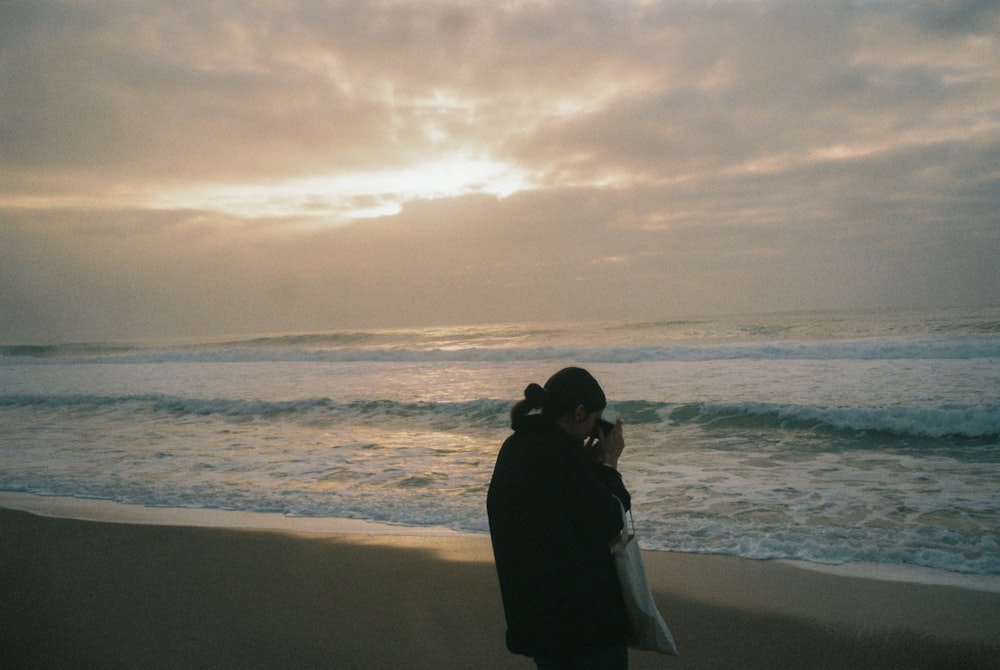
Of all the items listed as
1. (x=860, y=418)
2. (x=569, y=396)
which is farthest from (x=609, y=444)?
(x=860, y=418)

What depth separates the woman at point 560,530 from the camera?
2121 mm

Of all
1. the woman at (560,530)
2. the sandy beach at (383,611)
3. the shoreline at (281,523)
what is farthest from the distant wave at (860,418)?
the woman at (560,530)

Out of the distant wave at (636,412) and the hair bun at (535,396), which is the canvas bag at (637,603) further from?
the distant wave at (636,412)

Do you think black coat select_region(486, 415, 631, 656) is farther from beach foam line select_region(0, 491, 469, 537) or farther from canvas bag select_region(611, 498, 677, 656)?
beach foam line select_region(0, 491, 469, 537)

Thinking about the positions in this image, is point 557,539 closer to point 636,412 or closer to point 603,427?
point 603,427

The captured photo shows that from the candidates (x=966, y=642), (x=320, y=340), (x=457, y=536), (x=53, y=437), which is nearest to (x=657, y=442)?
(x=457, y=536)

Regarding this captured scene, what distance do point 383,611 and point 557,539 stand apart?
295 centimetres

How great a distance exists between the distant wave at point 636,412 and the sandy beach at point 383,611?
7.59 meters

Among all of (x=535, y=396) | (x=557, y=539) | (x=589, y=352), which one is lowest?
(x=589, y=352)

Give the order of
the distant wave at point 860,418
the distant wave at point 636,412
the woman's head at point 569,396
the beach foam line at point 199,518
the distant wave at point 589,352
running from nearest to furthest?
the woman's head at point 569,396
the beach foam line at point 199,518
the distant wave at point 860,418
the distant wave at point 636,412
the distant wave at point 589,352

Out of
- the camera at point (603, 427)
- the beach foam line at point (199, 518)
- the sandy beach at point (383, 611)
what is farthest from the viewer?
the beach foam line at point (199, 518)

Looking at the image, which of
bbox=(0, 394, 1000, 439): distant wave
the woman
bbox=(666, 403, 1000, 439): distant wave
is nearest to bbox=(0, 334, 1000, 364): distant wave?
bbox=(666, 403, 1000, 439): distant wave

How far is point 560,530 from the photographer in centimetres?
215

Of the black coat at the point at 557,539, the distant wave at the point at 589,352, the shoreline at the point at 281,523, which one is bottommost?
the shoreline at the point at 281,523
